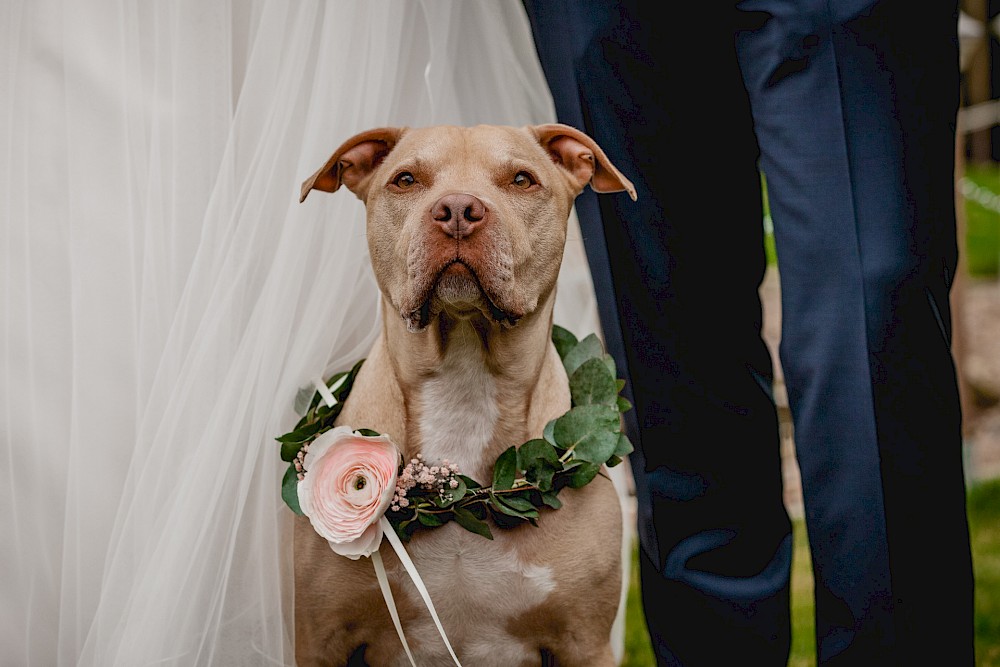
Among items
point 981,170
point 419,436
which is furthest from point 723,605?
point 981,170

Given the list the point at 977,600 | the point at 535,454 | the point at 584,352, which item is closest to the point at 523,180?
the point at 584,352

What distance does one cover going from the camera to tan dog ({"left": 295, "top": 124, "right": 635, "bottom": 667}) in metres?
1.76

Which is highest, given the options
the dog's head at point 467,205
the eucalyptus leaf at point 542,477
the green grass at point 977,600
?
the dog's head at point 467,205

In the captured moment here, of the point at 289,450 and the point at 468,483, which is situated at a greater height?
the point at 289,450

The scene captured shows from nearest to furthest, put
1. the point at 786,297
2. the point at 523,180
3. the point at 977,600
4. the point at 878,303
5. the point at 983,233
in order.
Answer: the point at 878,303
the point at 786,297
the point at 523,180
the point at 977,600
the point at 983,233

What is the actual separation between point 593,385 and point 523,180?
415mm

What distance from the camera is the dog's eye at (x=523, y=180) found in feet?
6.12

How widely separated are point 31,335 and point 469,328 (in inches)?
31.6

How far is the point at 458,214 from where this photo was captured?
169 cm

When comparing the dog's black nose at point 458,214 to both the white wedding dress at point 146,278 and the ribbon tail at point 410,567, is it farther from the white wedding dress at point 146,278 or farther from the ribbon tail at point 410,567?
the ribbon tail at point 410,567

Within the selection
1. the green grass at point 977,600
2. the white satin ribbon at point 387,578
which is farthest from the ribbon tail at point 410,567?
the green grass at point 977,600

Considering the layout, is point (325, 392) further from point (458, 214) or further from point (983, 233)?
point (983, 233)

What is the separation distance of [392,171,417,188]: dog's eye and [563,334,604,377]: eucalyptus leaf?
1.54 feet

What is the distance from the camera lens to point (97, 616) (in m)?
1.73
